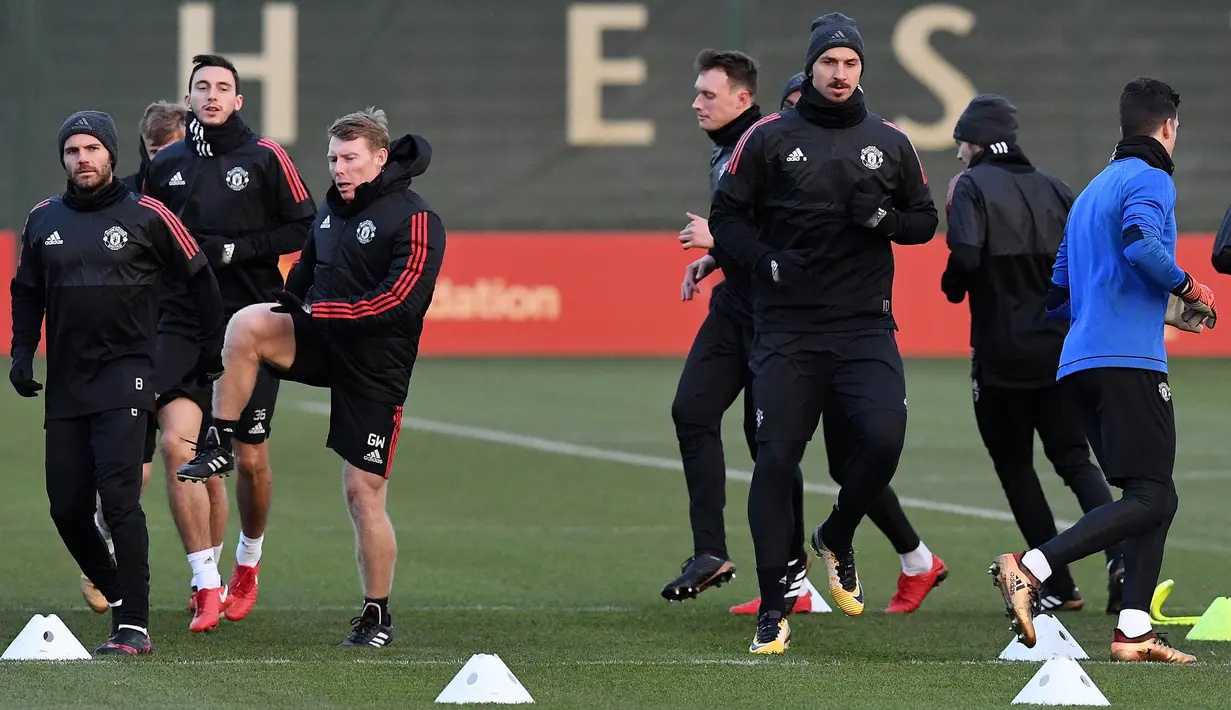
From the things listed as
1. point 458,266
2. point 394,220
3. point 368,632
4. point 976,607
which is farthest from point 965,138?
point 458,266

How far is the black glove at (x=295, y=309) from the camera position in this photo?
7.52 m

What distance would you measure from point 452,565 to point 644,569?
957mm

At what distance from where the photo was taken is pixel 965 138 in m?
8.76

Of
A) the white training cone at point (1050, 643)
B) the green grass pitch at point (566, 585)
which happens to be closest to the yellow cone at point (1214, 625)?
the green grass pitch at point (566, 585)

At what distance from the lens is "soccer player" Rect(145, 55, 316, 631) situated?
8.49m

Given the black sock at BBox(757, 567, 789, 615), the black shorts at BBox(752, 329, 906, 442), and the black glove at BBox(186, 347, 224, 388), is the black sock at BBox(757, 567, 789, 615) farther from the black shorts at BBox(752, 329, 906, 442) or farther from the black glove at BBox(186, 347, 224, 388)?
the black glove at BBox(186, 347, 224, 388)

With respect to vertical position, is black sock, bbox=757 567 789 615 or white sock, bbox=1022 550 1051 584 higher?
white sock, bbox=1022 550 1051 584

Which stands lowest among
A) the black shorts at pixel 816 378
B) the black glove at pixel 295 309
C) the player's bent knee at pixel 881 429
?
the player's bent knee at pixel 881 429

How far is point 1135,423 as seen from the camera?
6980 millimetres

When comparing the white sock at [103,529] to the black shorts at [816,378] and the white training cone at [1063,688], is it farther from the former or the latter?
the white training cone at [1063,688]

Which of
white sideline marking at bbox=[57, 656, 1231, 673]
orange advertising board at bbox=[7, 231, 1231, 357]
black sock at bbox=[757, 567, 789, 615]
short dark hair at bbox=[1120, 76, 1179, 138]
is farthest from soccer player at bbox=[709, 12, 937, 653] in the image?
orange advertising board at bbox=[7, 231, 1231, 357]

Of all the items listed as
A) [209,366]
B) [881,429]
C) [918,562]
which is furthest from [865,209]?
[209,366]

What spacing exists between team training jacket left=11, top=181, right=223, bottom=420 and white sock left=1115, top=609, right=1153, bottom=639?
11.6 ft

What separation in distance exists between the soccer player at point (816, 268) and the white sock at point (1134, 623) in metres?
0.98
